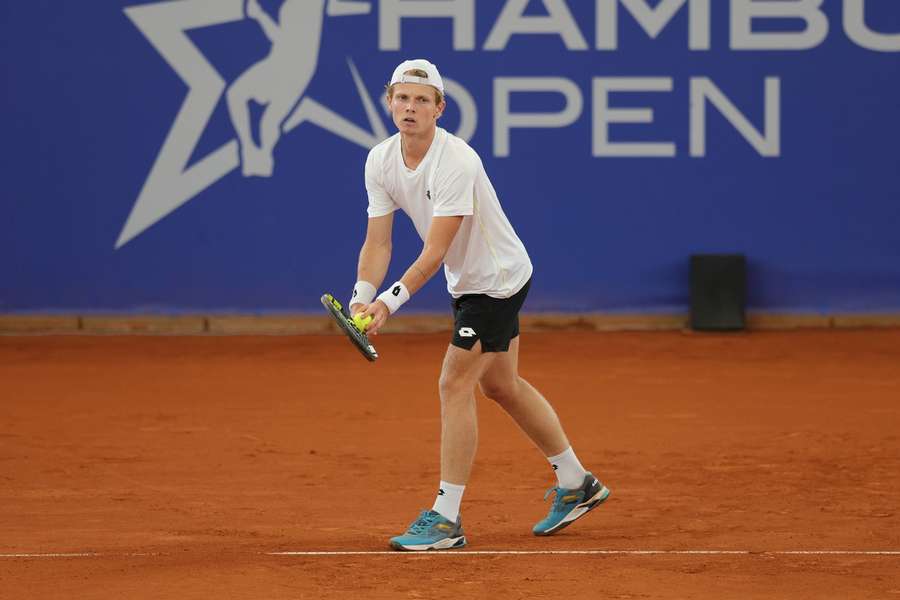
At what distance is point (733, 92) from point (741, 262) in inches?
56.3

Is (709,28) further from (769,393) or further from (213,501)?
(213,501)

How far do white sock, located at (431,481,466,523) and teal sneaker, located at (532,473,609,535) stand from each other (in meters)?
0.42

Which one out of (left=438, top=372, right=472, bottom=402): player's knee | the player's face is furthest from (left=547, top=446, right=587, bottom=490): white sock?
the player's face

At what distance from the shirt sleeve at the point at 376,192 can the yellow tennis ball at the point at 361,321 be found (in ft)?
1.90

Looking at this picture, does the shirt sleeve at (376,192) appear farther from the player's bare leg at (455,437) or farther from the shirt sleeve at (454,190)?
the player's bare leg at (455,437)

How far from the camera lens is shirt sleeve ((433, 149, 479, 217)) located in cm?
552

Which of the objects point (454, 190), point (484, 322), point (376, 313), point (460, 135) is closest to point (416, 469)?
point (484, 322)

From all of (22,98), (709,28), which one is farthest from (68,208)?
(709,28)

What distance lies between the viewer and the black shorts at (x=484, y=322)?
5.70 meters

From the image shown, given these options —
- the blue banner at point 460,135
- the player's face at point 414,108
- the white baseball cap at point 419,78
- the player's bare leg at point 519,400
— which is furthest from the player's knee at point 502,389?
the blue banner at point 460,135

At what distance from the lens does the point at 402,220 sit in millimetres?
12859

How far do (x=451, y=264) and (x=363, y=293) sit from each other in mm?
363

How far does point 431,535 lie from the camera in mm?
5648

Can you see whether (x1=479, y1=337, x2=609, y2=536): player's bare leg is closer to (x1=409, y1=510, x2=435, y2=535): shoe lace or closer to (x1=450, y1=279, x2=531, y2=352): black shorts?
(x1=450, y1=279, x2=531, y2=352): black shorts
